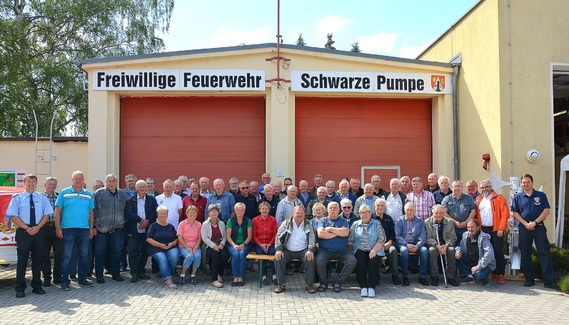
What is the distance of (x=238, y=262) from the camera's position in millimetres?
7488

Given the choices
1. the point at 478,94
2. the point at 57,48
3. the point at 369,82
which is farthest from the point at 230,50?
the point at 57,48

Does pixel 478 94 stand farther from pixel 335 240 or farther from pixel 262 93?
pixel 335 240

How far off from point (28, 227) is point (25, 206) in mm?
315

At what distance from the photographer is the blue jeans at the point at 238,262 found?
7449mm

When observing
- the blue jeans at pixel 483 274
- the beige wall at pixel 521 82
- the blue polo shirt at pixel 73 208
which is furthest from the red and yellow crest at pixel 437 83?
the blue polo shirt at pixel 73 208

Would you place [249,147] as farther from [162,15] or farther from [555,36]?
[162,15]

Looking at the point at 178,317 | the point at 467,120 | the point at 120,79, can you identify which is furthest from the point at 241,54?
the point at 178,317

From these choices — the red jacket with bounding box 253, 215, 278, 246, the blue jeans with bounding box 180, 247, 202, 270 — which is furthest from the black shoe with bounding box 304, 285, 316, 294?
the blue jeans with bounding box 180, 247, 202, 270

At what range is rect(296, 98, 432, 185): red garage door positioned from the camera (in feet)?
37.2

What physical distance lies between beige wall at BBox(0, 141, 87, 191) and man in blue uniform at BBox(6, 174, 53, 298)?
14.9 ft

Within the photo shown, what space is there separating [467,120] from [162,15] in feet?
64.7

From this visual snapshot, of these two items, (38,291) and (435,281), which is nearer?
(38,291)

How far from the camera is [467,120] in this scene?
35.4ft

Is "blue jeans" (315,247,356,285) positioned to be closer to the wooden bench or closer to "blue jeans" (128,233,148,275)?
the wooden bench
